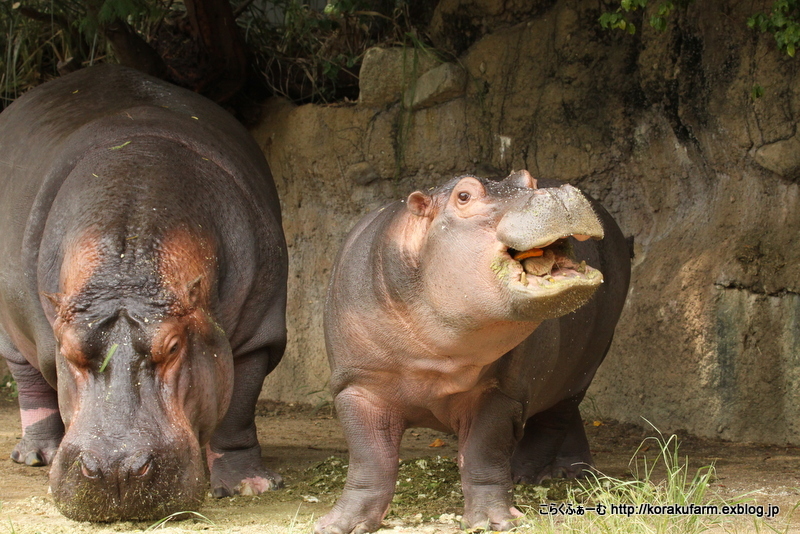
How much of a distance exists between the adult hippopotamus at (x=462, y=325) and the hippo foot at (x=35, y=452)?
2.31 meters

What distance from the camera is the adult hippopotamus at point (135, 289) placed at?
356cm

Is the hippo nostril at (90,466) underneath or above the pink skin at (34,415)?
above

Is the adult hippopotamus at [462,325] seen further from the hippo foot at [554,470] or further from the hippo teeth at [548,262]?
the hippo foot at [554,470]

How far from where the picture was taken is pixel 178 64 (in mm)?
7051

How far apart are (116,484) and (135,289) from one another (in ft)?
2.39

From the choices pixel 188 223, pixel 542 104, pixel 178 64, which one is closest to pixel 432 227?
pixel 188 223

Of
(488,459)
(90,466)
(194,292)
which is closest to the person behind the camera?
(90,466)

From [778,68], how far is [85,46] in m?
4.78

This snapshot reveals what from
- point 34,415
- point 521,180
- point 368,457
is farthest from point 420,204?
point 34,415

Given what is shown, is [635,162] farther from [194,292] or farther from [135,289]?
[135,289]

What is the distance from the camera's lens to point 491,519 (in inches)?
146

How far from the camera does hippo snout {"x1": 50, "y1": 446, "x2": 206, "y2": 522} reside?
3453mm

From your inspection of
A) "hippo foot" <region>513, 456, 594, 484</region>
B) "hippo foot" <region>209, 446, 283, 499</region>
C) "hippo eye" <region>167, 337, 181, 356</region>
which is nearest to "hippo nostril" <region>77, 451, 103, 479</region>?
"hippo eye" <region>167, 337, 181, 356</region>

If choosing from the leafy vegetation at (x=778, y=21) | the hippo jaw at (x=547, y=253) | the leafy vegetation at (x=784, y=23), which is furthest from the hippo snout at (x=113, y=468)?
the leafy vegetation at (x=784, y=23)
